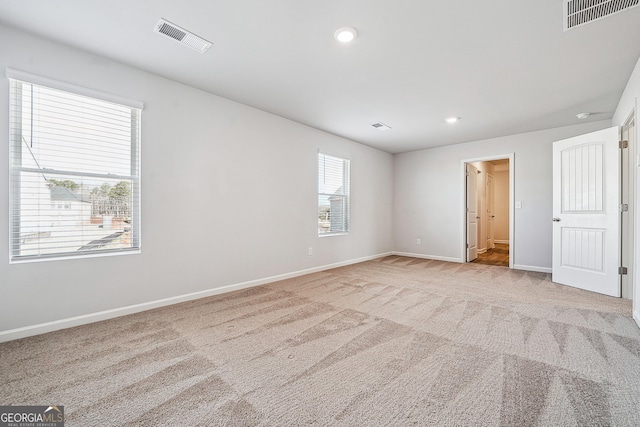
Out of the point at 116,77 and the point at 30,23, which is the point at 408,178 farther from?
the point at 30,23

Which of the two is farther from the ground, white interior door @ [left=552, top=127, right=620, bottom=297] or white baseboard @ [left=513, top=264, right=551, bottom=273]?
white interior door @ [left=552, top=127, right=620, bottom=297]

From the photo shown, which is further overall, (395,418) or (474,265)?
(474,265)

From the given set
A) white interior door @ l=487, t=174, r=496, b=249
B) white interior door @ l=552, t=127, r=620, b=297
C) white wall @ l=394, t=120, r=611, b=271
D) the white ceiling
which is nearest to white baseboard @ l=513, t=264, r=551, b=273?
white wall @ l=394, t=120, r=611, b=271

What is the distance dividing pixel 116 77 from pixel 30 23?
65 cm

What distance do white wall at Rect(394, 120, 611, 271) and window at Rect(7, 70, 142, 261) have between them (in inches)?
218

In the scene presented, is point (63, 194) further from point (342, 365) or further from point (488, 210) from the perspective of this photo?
point (488, 210)

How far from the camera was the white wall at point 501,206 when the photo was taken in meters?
9.00

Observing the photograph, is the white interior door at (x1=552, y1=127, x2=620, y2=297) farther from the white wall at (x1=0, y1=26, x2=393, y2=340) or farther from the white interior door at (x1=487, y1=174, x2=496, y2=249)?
the white interior door at (x1=487, y1=174, x2=496, y2=249)

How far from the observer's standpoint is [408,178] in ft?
22.0

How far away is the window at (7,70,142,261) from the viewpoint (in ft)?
7.73

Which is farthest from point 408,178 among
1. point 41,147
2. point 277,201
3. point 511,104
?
point 41,147

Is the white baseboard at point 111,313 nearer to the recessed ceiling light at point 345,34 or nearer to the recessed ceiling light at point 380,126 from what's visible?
the recessed ceiling light at point 380,126

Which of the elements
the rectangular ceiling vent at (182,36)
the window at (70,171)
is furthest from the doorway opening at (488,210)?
the window at (70,171)

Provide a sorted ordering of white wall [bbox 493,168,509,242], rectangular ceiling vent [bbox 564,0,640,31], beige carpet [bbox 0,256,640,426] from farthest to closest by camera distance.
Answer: white wall [bbox 493,168,509,242], rectangular ceiling vent [bbox 564,0,640,31], beige carpet [bbox 0,256,640,426]
